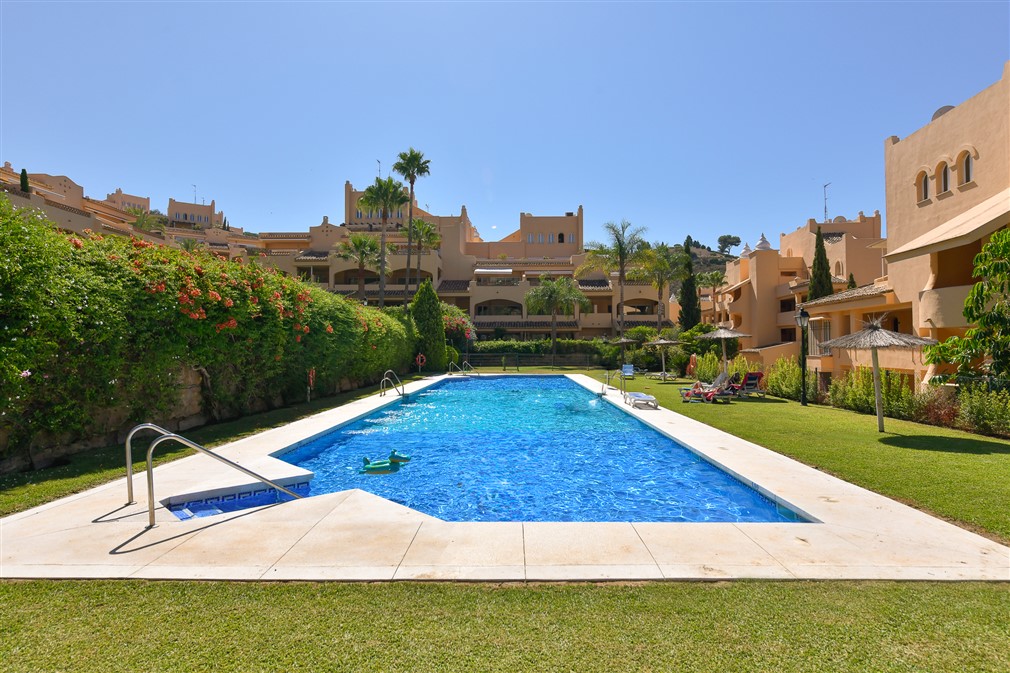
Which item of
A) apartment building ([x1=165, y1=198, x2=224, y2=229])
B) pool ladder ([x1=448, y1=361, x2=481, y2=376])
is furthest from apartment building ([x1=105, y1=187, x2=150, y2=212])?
pool ladder ([x1=448, y1=361, x2=481, y2=376])

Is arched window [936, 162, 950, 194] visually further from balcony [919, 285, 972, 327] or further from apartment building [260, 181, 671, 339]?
apartment building [260, 181, 671, 339]

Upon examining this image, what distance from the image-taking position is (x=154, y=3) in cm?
1083

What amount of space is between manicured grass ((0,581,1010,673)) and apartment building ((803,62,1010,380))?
39.0 feet

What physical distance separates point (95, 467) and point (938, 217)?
22.0 m

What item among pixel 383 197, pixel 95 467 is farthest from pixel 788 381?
pixel 383 197

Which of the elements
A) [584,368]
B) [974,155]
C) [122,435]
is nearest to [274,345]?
[122,435]

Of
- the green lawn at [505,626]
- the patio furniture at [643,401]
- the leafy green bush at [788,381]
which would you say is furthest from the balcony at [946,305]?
the green lawn at [505,626]

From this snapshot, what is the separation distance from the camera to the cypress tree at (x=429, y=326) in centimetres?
3052

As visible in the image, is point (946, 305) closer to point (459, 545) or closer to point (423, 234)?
point (459, 545)

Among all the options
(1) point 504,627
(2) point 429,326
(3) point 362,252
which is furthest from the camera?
(3) point 362,252

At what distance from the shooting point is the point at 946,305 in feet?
41.3

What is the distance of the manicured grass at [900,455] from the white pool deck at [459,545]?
526 mm

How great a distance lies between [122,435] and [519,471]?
25.6 feet

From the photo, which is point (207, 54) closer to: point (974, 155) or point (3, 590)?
point (3, 590)
